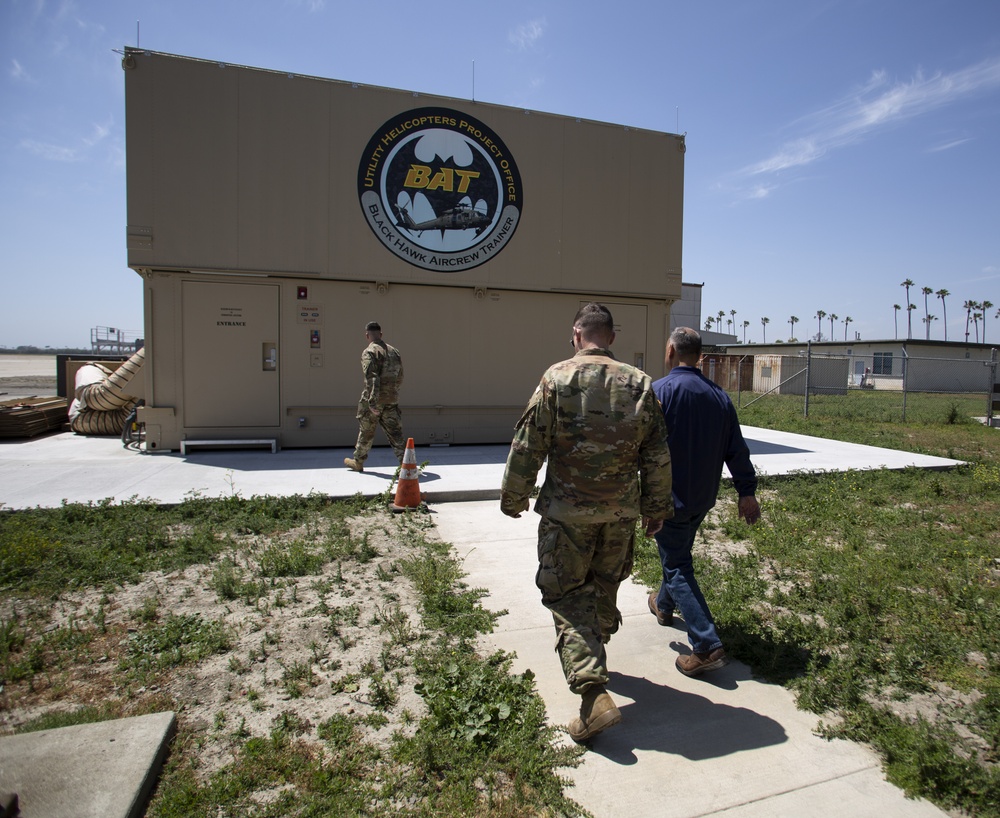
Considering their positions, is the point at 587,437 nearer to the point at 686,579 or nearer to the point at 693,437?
the point at 693,437

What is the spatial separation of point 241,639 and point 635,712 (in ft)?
7.63

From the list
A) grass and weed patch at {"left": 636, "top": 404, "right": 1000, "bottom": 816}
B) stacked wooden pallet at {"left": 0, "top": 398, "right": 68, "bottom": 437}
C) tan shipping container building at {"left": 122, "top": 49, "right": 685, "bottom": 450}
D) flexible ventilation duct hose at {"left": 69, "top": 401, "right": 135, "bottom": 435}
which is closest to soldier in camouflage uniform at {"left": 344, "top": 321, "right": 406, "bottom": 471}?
tan shipping container building at {"left": 122, "top": 49, "right": 685, "bottom": 450}

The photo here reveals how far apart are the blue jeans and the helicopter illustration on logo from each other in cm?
805

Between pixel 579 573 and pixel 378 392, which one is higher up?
pixel 378 392

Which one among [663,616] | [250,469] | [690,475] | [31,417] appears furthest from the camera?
[31,417]

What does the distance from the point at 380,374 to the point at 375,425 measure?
0.75m

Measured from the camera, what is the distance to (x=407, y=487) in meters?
6.72

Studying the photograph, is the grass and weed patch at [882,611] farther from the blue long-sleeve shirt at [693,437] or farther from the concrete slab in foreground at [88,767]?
the concrete slab in foreground at [88,767]

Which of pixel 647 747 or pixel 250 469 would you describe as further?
pixel 250 469

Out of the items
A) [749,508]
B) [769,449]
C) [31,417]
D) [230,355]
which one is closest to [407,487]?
[749,508]

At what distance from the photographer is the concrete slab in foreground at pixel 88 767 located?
233 cm

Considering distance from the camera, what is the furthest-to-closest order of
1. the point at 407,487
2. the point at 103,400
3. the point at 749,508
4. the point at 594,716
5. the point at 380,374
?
the point at 103,400 < the point at 380,374 < the point at 407,487 < the point at 749,508 < the point at 594,716

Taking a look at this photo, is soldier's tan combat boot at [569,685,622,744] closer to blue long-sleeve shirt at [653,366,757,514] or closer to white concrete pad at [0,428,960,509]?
blue long-sleeve shirt at [653,366,757,514]

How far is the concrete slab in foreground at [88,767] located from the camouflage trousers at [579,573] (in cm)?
179
